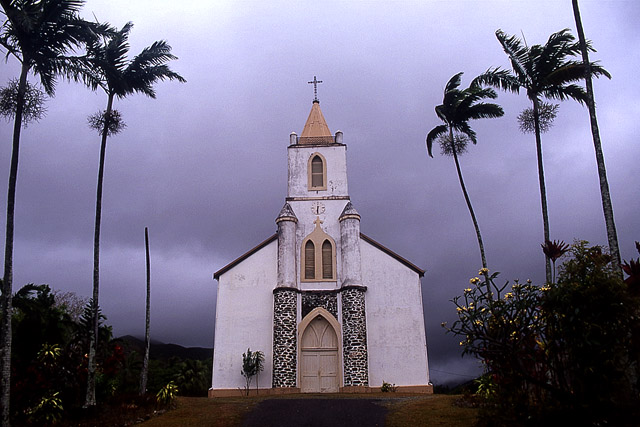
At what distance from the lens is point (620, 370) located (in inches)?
405

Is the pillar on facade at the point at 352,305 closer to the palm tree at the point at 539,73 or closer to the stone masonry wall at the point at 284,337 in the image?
the stone masonry wall at the point at 284,337

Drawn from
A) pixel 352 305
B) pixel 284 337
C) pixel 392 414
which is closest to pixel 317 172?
pixel 352 305

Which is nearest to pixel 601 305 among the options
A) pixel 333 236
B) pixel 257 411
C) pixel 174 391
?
pixel 257 411

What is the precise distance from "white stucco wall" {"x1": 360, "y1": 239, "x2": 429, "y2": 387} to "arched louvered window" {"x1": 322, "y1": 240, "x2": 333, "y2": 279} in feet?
5.39

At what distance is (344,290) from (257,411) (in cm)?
1027

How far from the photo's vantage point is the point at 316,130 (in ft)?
102

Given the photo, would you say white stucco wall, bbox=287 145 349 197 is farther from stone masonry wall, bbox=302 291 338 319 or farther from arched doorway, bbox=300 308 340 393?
arched doorway, bbox=300 308 340 393

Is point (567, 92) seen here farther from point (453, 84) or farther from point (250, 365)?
point (250, 365)

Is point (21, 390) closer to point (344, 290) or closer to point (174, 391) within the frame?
point (174, 391)

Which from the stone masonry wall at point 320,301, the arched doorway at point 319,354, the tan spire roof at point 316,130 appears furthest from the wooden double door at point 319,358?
the tan spire roof at point 316,130

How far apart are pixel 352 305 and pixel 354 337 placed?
1517mm

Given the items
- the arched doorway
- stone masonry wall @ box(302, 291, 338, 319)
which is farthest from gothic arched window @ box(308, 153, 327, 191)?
the arched doorway

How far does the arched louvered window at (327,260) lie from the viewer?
2684cm

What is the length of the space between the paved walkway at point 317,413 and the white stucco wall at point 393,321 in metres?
6.80
